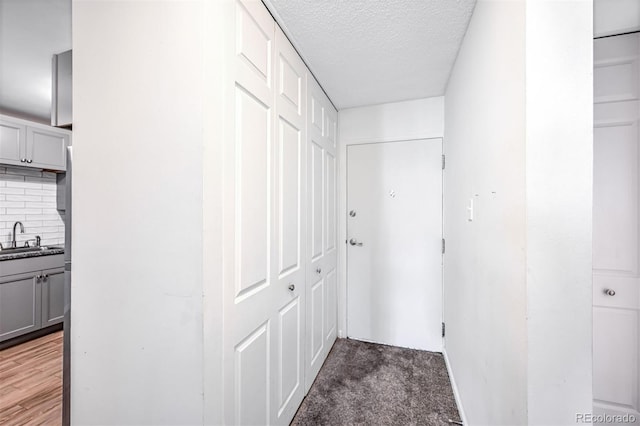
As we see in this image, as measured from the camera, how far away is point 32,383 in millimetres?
1975

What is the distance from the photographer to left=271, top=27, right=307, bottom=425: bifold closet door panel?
1.40 metres

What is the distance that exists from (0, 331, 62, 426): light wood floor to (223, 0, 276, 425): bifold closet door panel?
4.87 feet

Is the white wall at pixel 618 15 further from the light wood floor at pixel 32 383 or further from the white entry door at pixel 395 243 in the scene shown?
the light wood floor at pixel 32 383

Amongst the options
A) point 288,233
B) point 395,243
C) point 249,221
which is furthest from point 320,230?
point 249,221

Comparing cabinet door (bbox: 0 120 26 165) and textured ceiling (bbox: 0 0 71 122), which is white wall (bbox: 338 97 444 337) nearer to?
textured ceiling (bbox: 0 0 71 122)

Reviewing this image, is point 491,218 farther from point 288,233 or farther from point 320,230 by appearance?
point 320,230

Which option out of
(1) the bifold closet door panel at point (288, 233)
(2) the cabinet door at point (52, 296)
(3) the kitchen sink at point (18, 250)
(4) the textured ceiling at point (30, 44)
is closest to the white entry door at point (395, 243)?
(1) the bifold closet door panel at point (288, 233)

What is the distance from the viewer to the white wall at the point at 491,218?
0.84m

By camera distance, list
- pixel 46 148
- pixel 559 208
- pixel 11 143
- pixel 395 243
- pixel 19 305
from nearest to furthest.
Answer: pixel 559 208 < pixel 395 243 < pixel 19 305 < pixel 11 143 < pixel 46 148

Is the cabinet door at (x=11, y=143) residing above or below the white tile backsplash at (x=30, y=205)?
above

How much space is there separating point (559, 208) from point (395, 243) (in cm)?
176

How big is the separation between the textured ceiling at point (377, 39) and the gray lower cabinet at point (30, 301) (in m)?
3.47

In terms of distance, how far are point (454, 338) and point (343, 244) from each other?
1.20 metres

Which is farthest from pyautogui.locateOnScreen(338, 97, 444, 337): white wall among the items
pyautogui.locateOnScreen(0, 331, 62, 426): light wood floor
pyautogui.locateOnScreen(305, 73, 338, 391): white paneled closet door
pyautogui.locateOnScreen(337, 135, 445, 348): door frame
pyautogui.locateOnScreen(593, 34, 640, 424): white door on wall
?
pyautogui.locateOnScreen(0, 331, 62, 426): light wood floor
